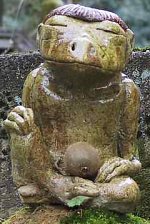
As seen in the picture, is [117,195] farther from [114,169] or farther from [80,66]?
[80,66]

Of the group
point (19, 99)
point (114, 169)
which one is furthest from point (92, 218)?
point (19, 99)

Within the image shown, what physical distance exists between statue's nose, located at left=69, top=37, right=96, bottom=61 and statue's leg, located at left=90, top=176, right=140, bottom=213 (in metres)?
0.46

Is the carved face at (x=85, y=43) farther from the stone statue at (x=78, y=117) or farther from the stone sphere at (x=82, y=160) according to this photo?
the stone sphere at (x=82, y=160)

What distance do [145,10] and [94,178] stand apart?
5.03 meters

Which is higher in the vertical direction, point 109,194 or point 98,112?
point 98,112

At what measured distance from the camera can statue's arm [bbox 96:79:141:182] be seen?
235 cm

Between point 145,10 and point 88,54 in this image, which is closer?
point 88,54

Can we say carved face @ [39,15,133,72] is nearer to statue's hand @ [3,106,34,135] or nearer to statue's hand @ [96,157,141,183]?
statue's hand @ [3,106,34,135]

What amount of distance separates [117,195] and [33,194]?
1.03ft

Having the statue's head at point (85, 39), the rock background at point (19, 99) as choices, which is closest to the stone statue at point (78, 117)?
the statue's head at point (85, 39)

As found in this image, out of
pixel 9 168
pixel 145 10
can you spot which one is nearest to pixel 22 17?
pixel 145 10

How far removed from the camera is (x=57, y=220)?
2324 millimetres

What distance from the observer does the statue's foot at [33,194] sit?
2.37m

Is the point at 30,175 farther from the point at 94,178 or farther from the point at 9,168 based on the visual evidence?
the point at 9,168
